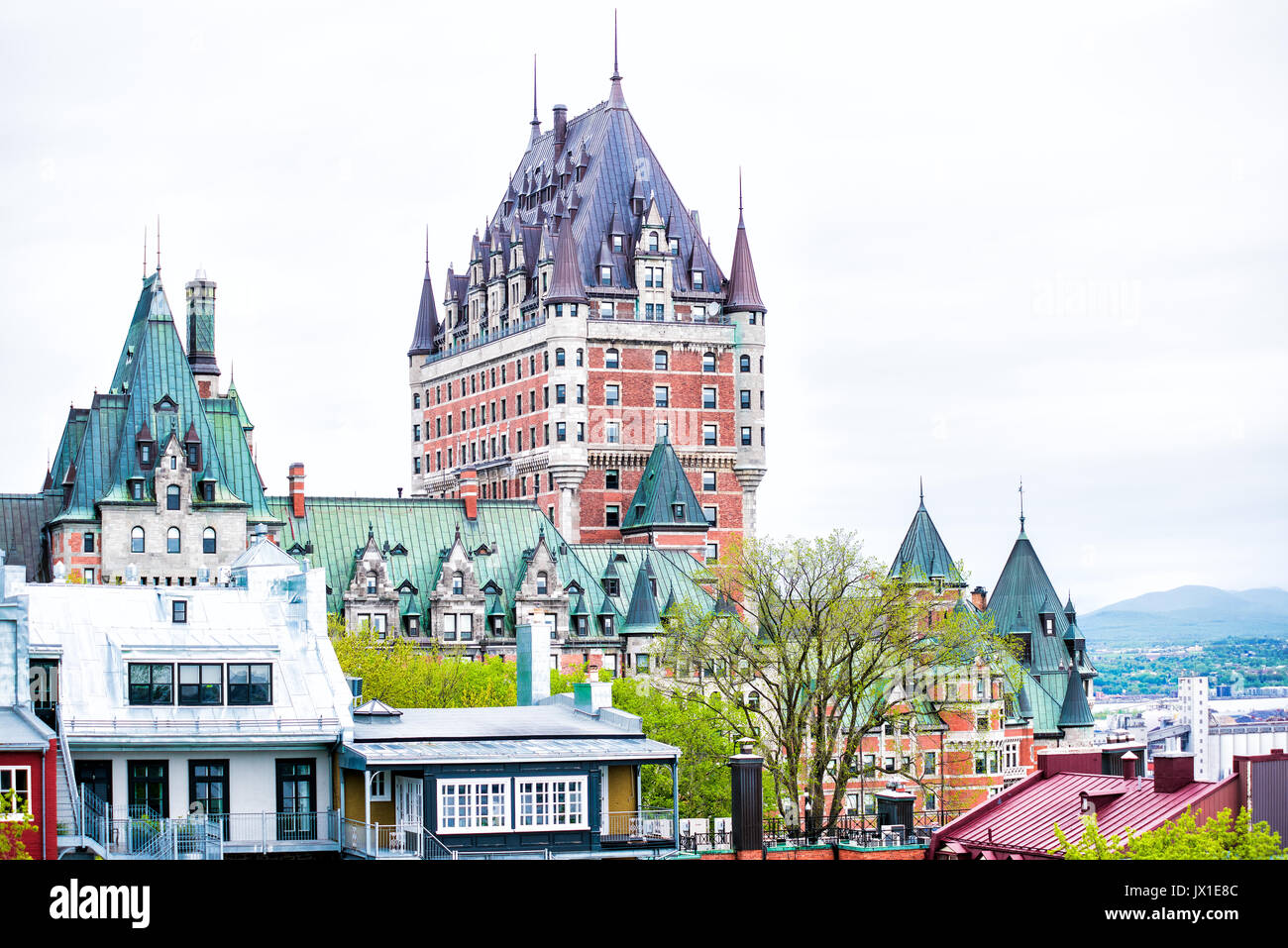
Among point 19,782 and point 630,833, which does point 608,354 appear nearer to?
point 630,833

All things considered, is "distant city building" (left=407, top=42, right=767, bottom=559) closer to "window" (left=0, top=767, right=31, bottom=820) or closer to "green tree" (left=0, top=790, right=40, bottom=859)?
"window" (left=0, top=767, right=31, bottom=820)

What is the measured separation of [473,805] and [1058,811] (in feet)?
48.9

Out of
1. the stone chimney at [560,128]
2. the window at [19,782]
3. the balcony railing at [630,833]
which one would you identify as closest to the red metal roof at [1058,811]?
the balcony railing at [630,833]

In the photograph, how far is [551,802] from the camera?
5412cm

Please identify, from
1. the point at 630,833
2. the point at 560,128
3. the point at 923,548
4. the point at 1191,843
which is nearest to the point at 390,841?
the point at 630,833

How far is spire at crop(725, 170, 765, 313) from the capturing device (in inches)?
6348

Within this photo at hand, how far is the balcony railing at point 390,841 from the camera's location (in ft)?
169

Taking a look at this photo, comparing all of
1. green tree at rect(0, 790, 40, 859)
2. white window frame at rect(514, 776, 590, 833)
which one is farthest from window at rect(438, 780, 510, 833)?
green tree at rect(0, 790, 40, 859)

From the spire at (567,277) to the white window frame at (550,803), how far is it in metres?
104

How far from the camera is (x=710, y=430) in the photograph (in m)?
159
